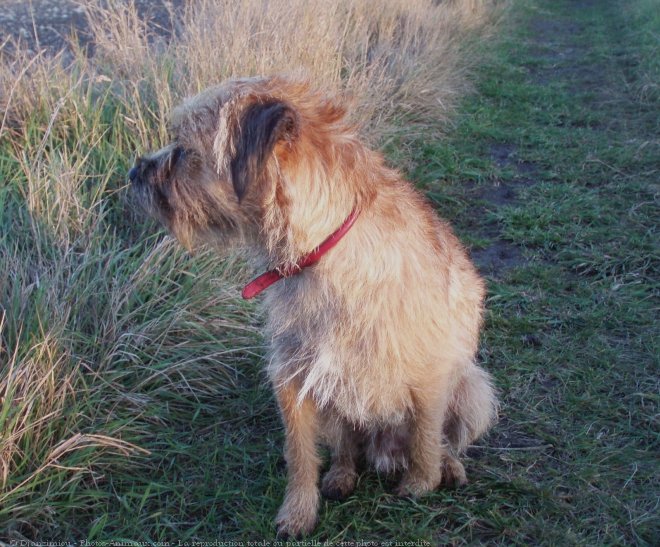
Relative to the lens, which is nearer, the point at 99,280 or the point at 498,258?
the point at 99,280

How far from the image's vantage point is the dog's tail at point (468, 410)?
2.96m

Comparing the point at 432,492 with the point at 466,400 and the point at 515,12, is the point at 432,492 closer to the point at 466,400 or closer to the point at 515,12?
the point at 466,400

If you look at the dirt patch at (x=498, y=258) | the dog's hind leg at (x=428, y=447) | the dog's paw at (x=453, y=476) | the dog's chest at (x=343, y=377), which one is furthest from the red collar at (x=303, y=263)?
the dirt patch at (x=498, y=258)

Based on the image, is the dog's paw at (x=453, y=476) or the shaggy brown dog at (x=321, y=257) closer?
the shaggy brown dog at (x=321, y=257)

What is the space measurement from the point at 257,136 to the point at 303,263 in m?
0.53

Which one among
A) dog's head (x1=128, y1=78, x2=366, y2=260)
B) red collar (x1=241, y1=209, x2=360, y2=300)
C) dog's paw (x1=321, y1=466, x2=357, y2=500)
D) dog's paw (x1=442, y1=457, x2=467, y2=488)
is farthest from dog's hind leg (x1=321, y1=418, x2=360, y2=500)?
dog's head (x1=128, y1=78, x2=366, y2=260)

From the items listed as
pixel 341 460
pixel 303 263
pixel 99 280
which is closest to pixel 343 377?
pixel 303 263

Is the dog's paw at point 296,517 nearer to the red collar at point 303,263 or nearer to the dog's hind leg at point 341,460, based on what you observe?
the dog's hind leg at point 341,460

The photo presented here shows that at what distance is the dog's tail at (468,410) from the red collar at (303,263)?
106 cm

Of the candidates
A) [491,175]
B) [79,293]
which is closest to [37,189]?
[79,293]

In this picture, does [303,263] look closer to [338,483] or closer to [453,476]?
[338,483]

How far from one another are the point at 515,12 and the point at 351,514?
14881mm

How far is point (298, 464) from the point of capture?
2.73 meters

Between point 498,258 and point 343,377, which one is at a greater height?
point 343,377
